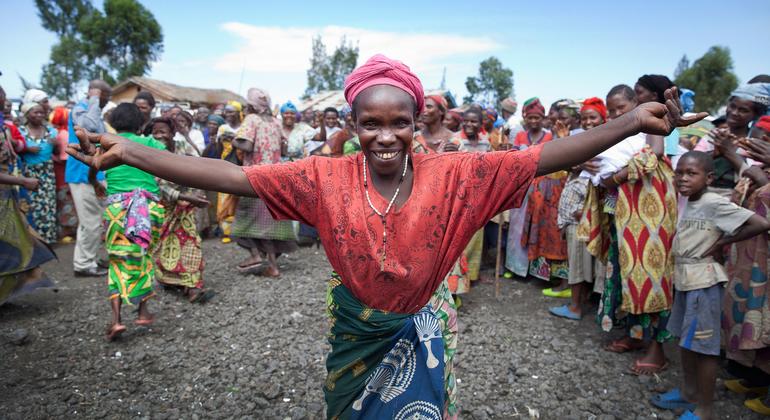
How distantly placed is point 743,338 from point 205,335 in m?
4.16

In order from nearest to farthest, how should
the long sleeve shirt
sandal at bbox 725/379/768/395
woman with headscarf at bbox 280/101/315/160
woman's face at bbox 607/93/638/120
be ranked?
sandal at bbox 725/379/768/395
woman's face at bbox 607/93/638/120
the long sleeve shirt
woman with headscarf at bbox 280/101/315/160

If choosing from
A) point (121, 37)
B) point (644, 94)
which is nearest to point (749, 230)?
point (644, 94)

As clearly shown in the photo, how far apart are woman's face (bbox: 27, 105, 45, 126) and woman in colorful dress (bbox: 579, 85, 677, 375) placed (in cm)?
715

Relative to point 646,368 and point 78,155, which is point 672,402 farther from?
point 78,155

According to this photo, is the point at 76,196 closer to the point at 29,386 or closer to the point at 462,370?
the point at 29,386

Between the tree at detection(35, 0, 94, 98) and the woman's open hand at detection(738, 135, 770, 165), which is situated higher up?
the tree at detection(35, 0, 94, 98)

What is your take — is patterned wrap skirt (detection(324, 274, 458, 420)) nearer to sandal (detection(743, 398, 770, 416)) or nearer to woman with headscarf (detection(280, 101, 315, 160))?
sandal (detection(743, 398, 770, 416))

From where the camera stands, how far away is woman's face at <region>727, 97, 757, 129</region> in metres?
3.81

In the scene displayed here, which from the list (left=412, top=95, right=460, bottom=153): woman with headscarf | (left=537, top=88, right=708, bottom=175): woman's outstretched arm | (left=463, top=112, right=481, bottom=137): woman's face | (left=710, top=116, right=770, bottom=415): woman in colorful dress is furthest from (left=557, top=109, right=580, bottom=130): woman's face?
(left=537, top=88, right=708, bottom=175): woman's outstretched arm

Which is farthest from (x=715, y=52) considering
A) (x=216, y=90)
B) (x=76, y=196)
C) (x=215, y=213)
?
(x=76, y=196)

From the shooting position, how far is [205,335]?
4.34 meters

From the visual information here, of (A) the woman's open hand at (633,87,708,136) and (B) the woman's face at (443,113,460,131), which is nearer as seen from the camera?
(A) the woman's open hand at (633,87,708,136)

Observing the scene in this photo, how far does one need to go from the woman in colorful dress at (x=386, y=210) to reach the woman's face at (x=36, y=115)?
6091 millimetres

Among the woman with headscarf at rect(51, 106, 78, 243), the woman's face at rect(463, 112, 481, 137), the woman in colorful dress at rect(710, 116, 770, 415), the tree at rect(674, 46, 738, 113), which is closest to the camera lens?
the woman in colorful dress at rect(710, 116, 770, 415)
